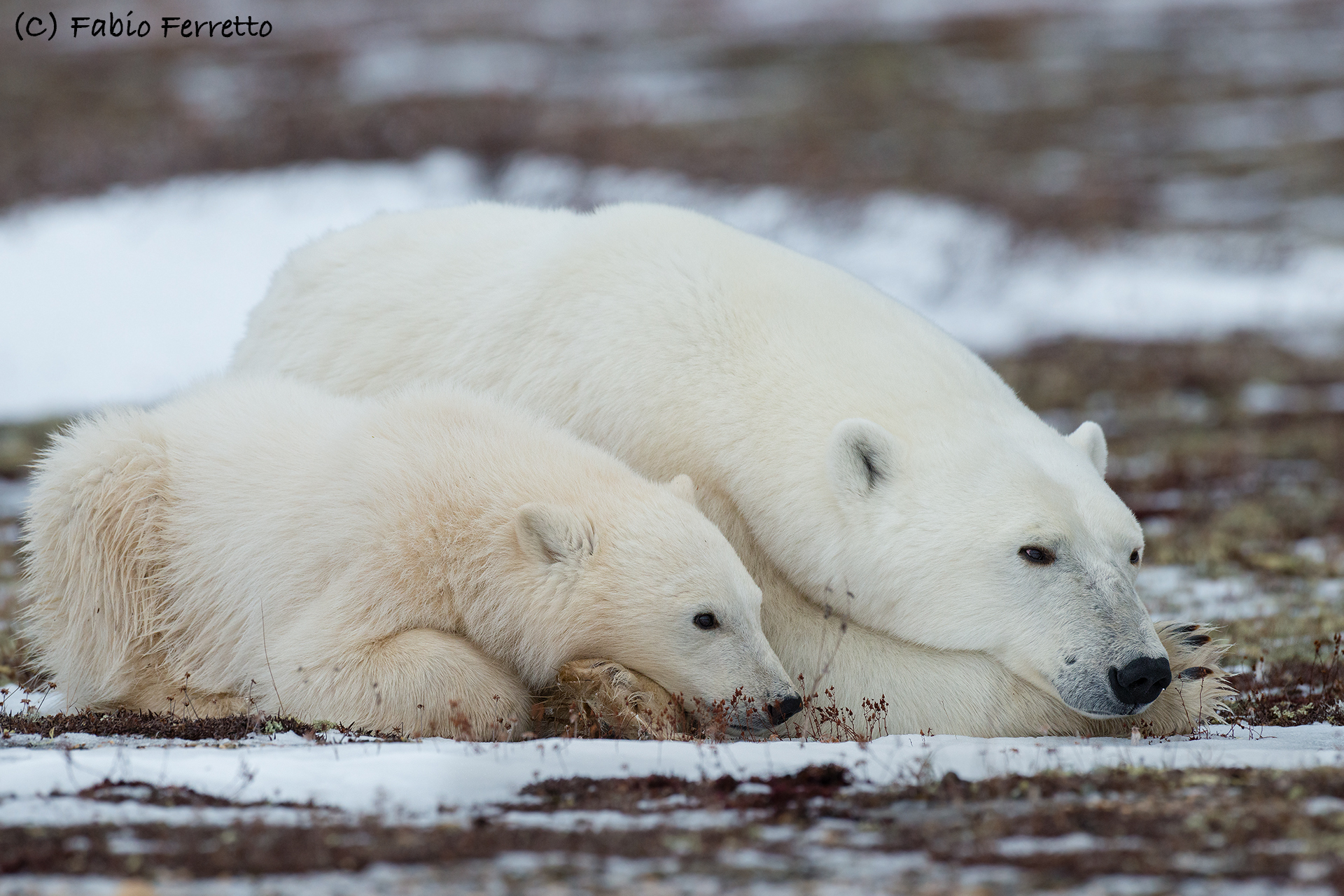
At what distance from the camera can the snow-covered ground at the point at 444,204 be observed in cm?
1606

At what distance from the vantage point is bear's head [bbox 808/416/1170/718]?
445 cm

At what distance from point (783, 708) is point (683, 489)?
839mm

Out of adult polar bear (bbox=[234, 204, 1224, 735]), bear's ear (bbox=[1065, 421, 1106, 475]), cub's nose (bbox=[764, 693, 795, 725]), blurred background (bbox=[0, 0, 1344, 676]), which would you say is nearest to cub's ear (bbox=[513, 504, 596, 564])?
adult polar bear (bbox=[234, 204, 1224, 735])

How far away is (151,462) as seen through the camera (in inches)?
203

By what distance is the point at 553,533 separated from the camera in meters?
4.43

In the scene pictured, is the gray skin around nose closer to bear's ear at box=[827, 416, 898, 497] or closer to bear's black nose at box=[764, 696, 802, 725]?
bear's black nose at box=[764, 696, 802, 725]

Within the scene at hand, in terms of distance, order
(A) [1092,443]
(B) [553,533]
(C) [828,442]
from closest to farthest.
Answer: (B) [553,533]
(C) [828,442]
(A) [1092,443]

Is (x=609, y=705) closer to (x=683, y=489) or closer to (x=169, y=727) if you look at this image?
(x=683, y=489)

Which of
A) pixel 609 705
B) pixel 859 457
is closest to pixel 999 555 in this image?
pixel 859 457

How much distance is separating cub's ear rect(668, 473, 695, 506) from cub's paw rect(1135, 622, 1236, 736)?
1.67 m

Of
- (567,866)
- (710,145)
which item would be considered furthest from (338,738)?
(710,145)

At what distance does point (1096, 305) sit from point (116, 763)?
17869 millimetres

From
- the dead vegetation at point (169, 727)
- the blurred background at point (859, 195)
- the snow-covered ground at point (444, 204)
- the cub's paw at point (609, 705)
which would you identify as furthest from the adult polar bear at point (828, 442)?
the snow-covered ground at point (444, 204)

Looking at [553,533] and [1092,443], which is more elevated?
[1092,443]
